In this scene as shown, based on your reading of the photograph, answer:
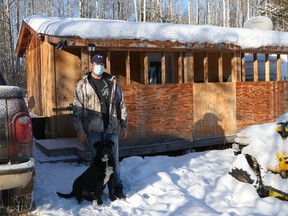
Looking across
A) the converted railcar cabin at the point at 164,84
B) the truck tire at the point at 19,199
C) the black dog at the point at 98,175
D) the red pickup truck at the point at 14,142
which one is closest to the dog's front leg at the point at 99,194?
the black dog at the point at 98,175

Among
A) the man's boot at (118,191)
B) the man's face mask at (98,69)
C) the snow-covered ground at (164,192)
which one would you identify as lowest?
the snow-covered ground at (164,192)

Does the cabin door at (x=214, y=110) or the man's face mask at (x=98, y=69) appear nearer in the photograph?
the man's face mask at (x=98, y=69)

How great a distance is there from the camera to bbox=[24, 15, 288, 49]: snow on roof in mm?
7605

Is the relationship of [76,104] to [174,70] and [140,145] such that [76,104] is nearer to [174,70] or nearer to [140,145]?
[140,145]

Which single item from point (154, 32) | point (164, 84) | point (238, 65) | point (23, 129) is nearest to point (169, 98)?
point (164, 84)

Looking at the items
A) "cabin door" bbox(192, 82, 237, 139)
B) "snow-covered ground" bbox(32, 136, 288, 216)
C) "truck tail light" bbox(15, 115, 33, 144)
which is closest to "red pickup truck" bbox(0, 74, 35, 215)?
"truck tail light" bbox(15, 115, 33, 144)

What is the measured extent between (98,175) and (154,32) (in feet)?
14.5

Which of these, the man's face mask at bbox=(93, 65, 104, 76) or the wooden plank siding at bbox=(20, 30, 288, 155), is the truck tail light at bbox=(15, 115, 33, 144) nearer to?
the man's face mask at bbox=(93, 65, 104, 76)

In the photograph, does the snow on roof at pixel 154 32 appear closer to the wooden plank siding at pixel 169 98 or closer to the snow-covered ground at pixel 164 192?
the wooden plank siding at pixel 169 98

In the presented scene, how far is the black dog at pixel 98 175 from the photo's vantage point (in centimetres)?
468

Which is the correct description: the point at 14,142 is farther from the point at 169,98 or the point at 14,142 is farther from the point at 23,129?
the point at 169,98

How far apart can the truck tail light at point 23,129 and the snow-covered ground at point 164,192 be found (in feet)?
4.22

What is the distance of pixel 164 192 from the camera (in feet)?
17.8

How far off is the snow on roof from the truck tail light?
4.15m
